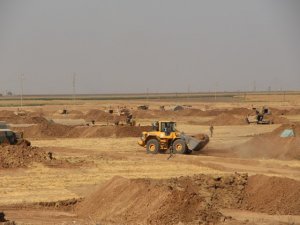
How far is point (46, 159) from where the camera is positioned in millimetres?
31594

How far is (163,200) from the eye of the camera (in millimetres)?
17859

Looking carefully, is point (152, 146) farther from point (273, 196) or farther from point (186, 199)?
point (186, 199)

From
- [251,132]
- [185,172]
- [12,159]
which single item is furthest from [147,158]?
→ [251,132]

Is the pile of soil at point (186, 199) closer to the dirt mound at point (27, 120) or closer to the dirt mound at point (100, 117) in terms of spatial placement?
the dirt mound at point (27, 120)

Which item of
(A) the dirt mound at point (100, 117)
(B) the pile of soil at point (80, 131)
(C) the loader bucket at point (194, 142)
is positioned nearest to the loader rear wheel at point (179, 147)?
(C) the loader bucket at point (194, 142)

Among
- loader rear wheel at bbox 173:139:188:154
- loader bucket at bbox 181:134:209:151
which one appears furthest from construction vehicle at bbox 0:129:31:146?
loader bucket at bbox 181:134:209:151

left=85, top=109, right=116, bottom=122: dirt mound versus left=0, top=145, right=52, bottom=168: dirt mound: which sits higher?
left=0, top=145, right=52, bottom=168: dirt mound

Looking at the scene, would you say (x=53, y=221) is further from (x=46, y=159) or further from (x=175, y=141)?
(x=175, y=141)

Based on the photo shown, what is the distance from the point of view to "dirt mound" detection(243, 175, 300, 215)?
65.0 ft

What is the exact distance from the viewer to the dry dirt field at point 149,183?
18234 mm

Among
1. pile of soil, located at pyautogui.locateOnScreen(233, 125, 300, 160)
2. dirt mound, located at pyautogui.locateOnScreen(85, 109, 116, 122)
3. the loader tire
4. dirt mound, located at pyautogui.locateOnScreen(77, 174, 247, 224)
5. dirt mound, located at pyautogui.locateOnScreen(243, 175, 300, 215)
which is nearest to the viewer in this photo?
dirt mound, located at pyautogui.locateOnScreen(77, 174, 247, 224)

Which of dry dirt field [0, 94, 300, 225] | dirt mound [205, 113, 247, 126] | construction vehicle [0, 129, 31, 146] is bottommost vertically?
dirt mound [205, 113, 247, 126]

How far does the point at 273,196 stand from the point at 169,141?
1669cm

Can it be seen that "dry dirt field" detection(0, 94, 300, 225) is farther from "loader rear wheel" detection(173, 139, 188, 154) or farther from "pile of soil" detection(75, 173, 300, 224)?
"loader rear wheel" detection(173, 139, 188, 154)
